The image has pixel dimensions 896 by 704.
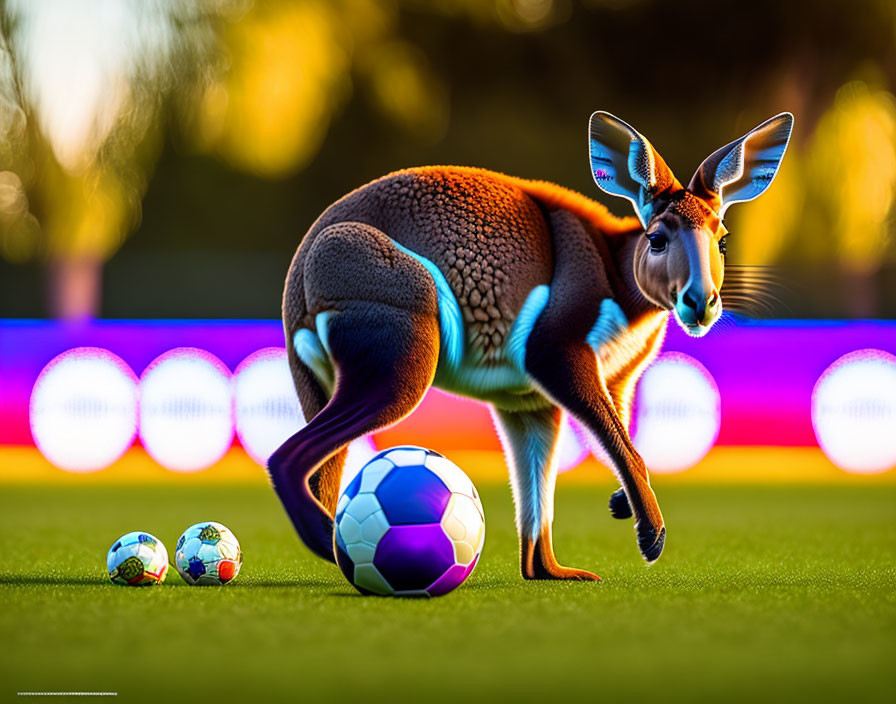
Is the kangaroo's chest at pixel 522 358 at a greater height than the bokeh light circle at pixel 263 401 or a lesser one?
greater

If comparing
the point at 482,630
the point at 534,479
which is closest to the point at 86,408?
the point at 534,479

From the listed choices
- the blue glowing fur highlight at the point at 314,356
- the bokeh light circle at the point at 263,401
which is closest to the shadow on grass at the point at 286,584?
the blue glowing fur highlight at the point at 314,356

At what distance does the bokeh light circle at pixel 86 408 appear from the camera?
14.1 meters

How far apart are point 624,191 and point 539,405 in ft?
3.44

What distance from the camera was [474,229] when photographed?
18.6ft

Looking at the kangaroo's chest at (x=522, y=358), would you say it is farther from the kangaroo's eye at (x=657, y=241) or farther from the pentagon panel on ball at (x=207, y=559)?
the pentagon panel on ball at (x=207, y=559)

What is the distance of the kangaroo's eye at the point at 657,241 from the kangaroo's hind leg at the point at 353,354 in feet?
3.14

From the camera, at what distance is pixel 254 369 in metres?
14.1

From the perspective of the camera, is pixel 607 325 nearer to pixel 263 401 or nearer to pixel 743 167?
pixel 743 167

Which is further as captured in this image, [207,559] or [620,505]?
[620,505]

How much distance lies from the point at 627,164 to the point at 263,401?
8793mm

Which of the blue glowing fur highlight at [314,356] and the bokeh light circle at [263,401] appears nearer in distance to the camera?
the blue glowing fur highlight at [314,356]

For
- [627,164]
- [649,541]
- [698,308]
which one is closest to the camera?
[649,541]

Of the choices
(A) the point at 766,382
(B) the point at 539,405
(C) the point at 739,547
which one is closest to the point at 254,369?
(A) the point at 766,382
